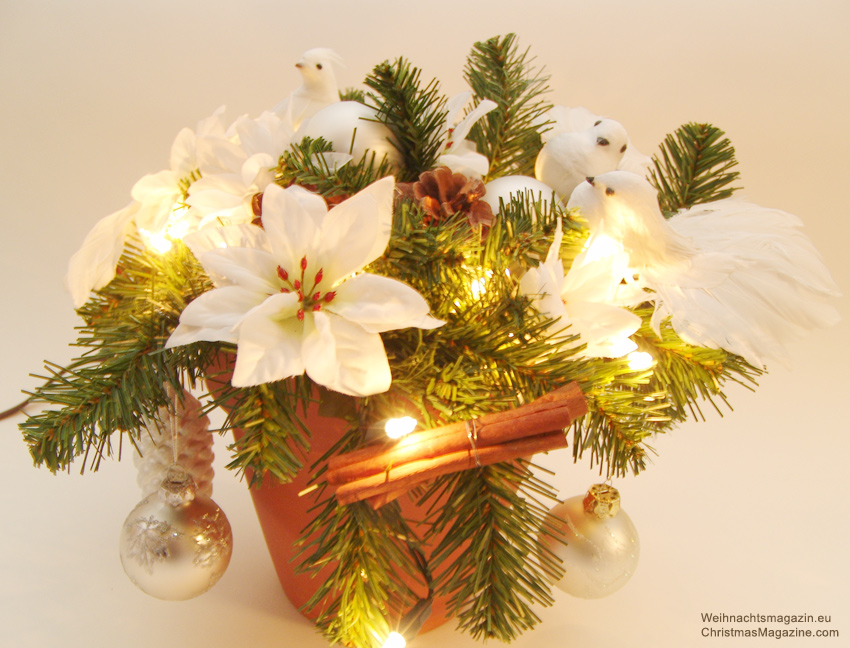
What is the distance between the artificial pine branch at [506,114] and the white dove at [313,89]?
0.16 m

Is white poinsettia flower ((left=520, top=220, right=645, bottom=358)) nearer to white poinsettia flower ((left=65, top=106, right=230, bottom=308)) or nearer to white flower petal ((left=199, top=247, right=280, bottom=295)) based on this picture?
white flower petal ((left=199, top=247, right=280, bottom=295))

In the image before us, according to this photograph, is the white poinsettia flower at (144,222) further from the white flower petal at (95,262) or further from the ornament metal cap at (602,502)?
the ornament metal cap at (602,502)

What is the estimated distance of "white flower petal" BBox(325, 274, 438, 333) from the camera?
0.45 metres

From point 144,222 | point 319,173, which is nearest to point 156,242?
point 144,222

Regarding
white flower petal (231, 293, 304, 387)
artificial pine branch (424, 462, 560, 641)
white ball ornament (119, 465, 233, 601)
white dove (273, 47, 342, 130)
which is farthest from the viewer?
white dove (273, 47, 342, 130)

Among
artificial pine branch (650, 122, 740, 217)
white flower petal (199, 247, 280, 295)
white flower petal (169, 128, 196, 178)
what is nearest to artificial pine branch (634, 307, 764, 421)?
artificial pine branch (650, 122, 740, 217)

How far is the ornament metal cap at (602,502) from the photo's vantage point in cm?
65

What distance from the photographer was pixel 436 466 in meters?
0.52

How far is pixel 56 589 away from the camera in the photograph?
824 mm

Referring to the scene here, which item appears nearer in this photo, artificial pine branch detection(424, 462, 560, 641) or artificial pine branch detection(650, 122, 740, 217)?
artificial pine branch detection(424, 462, 560, 641)

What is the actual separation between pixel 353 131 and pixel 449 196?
4.3 inches

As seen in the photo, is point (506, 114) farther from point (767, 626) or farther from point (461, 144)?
point (767, 626)

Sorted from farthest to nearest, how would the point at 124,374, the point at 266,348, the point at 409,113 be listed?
the point at 409,113, the point at 124,374, the point at 266,348

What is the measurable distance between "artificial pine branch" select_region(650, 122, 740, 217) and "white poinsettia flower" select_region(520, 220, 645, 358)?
0.89ft
